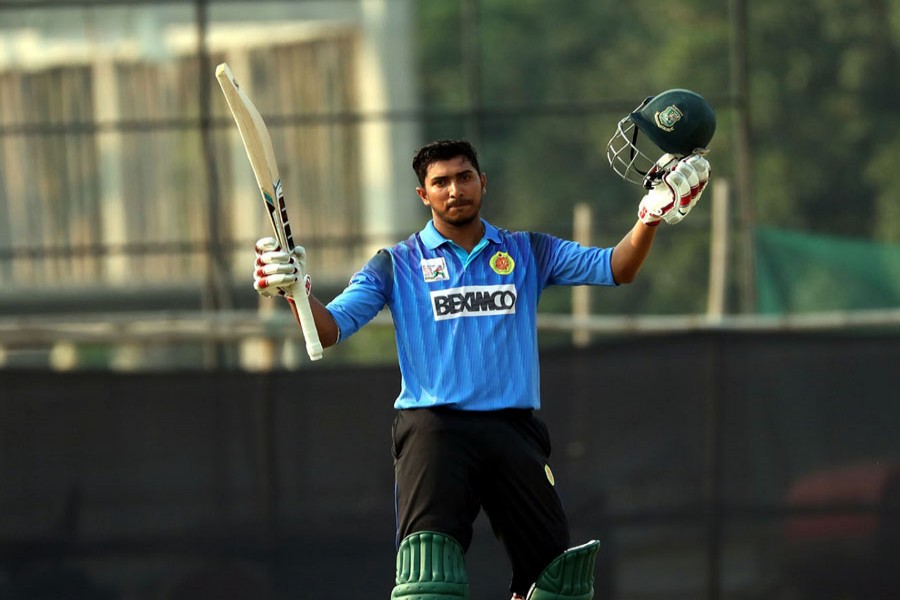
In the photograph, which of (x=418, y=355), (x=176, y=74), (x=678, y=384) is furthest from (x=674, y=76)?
(x=418, y=355)

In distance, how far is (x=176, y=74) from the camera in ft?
53.3

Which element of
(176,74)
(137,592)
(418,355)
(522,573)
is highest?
(176,74)

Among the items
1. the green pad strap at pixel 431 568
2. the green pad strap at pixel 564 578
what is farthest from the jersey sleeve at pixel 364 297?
the green pad strap at pixel 564 578

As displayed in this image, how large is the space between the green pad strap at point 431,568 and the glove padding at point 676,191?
3.72 feet

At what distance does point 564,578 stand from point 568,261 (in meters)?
0.97

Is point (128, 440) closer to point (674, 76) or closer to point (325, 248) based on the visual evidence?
point (325, 248)

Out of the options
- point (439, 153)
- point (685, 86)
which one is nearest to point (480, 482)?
point (439, 153)

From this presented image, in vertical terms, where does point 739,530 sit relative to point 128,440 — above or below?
below

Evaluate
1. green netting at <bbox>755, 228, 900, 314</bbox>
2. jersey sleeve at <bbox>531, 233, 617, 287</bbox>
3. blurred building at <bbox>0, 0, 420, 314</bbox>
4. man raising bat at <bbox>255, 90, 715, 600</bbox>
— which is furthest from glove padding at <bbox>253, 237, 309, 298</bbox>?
blurred building at <bbox>0, 0, 420, 314</bbox>

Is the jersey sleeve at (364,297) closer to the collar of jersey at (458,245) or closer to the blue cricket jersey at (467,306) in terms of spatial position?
the blue cricket jersey at (467,306)

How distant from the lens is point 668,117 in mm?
5117

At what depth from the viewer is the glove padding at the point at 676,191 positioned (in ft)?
16.4

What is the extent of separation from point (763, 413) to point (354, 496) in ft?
5.98

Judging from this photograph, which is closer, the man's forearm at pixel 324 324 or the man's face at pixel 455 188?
the man's forearm at pixel 324 324
